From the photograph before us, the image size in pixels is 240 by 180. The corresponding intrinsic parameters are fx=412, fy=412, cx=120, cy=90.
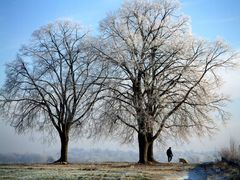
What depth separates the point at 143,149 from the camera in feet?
120

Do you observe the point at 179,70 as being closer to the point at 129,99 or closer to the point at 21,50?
the point at 129,99

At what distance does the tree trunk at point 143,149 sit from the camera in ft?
119

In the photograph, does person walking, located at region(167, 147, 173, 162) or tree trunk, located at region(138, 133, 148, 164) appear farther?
person walking, located at region(167, 147, 173, 162)

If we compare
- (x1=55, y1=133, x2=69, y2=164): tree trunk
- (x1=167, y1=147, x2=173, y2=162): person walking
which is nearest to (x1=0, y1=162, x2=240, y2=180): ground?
(x1=55, y1=133, x2=69, y2=164): tree trunk

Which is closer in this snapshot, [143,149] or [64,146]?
[143,149]

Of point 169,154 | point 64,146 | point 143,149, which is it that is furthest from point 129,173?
point 169,154

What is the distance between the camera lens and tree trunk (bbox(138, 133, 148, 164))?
36128mm

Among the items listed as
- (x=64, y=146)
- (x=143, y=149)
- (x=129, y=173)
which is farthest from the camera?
(x=64, y=146)

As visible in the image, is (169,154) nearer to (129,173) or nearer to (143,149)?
(143,149)

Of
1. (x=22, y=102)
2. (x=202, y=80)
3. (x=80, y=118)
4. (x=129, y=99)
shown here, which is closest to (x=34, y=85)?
(x=22, y=102)

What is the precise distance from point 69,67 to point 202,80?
13.5 metres

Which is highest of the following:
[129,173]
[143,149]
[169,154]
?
[143,149]

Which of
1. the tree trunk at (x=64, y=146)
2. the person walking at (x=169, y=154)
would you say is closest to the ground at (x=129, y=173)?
the tree trunk at (x=64, y=146)

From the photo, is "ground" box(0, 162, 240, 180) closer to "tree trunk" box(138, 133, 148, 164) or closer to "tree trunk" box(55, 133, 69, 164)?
"tree trunk" box(138, 133, 148, 164)
